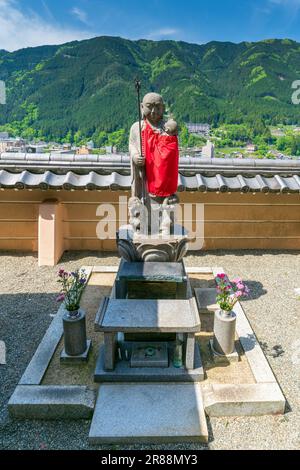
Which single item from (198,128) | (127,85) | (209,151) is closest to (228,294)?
(209,151)

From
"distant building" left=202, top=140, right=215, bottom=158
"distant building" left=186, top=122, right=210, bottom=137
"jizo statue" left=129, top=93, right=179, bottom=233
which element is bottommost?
"jizo statue" left=129, top=93, right=179, bottom=233

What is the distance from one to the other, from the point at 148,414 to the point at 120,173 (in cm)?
754

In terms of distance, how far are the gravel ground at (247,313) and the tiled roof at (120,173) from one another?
8.38 ft

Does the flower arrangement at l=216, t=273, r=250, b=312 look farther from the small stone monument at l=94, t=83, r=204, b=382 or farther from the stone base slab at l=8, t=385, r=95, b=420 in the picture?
the stone base slab at l=8, t=385, r=95, b=420

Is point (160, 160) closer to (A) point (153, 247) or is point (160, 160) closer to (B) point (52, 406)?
(A) point (153, 247)

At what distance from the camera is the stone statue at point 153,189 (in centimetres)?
584

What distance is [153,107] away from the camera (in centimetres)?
573

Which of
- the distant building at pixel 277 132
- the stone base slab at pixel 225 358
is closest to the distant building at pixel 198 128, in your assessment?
the distant building at pixel 277 132

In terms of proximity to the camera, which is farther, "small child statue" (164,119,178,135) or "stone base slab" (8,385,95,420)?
"small child statue" (164,119,178,135)

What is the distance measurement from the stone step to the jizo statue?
9.98 feet

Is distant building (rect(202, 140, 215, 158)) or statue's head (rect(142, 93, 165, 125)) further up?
distant building (rect(202, 140, 215, 158))

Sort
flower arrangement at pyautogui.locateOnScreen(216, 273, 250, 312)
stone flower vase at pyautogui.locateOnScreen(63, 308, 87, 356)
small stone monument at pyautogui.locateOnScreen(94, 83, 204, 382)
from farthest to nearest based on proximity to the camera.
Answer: flower arrangement at pyautogui.locateOnScreen(216, 273, 250, 312) → stone flower vase at pyautogui.locateOnScreen(63, 308, 87, 356) → small stone monument at pyautogui.locateOnScreen(94, 83, 204, 382)

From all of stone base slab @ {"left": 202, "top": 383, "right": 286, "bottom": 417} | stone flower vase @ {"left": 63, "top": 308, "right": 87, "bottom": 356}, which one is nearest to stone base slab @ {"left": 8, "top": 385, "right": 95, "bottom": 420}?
stone flower vase @ {"left": 63, "top": 308, "right": 87, "bottom": 356}

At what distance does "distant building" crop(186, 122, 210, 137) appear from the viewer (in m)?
58.2
